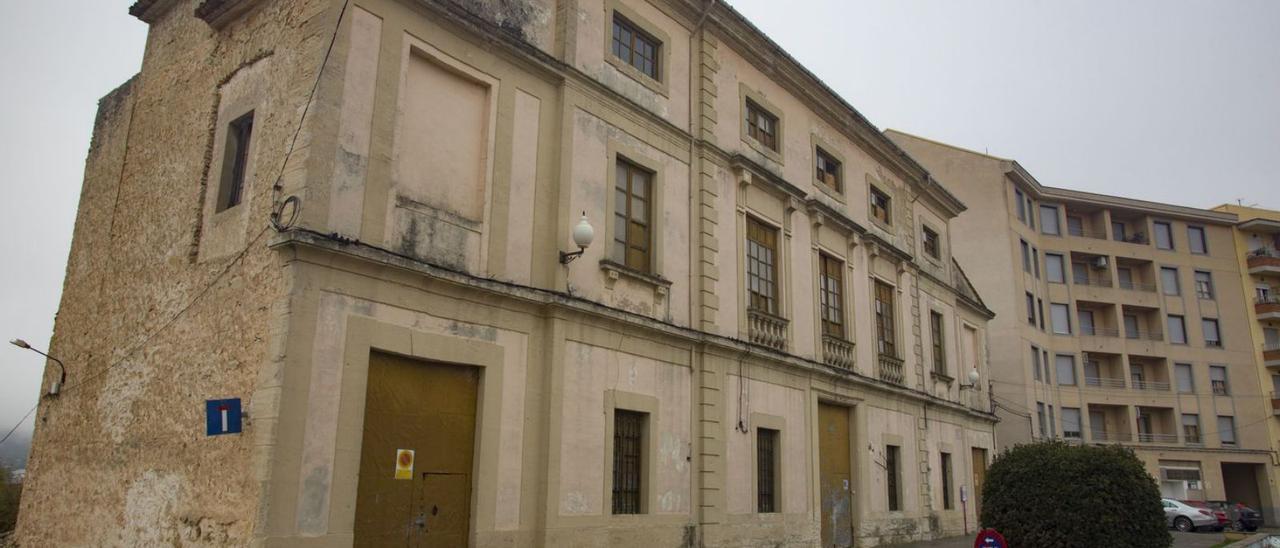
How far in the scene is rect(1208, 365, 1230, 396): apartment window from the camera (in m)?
44.6

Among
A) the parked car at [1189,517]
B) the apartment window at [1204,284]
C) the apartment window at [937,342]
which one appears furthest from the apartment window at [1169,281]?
the apartment window at [937,342]

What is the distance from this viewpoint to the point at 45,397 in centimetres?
1328

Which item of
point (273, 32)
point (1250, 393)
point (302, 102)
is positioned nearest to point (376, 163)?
point (302, 102)

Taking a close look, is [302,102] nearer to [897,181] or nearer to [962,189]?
[897,181]

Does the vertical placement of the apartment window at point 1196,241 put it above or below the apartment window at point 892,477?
above

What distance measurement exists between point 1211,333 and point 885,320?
1304 inches

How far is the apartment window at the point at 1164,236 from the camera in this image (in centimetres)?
4616

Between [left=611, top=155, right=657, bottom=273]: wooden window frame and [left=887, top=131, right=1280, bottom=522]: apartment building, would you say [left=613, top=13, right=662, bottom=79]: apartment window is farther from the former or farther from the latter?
[left=887, top=131, right=1280, bottom=522]: apartment building

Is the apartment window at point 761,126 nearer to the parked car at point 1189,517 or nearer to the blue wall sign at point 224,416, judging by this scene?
the blue wall sign at point 224,416

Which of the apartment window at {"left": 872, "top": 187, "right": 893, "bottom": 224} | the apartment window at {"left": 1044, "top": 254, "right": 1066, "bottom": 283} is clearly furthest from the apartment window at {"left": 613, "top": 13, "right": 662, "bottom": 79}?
the apartment window at {"left": 1044, "top": 254, "right": 1066, "bottom": 283}

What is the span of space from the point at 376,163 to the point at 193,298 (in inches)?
108

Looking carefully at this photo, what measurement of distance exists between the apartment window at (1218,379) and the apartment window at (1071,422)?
864 cm

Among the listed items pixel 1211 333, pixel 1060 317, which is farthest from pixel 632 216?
pixel 1211 333

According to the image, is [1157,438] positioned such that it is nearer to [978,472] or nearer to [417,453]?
[978,472]
